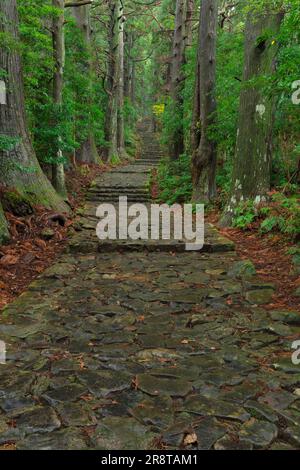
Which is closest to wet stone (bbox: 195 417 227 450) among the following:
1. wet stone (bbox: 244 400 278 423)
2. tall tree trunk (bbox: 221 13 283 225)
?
wet stone (bbox: 244 400 278 423)

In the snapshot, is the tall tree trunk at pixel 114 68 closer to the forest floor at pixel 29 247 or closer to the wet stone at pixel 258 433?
the forest floor at pixel 29 247

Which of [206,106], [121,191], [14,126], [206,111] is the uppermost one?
[206,106]

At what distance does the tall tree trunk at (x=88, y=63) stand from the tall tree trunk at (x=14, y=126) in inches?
271

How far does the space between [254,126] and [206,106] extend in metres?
2.60

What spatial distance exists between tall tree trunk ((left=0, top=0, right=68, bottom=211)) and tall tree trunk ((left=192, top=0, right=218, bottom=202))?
13.5 ft

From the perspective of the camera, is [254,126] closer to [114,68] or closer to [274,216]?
[274,216]

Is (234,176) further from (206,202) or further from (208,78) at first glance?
(208,78)

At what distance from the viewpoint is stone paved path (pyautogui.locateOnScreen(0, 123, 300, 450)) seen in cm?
252

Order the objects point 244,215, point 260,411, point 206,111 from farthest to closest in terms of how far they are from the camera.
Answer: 1. point 206,111
2. point 244,215
3. point 260,411

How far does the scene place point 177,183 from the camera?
42.9ft

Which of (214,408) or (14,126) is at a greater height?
(14,126)

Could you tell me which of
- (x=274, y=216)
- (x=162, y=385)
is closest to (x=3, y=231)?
(x=162, y=385)

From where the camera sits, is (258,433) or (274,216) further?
(274,216)

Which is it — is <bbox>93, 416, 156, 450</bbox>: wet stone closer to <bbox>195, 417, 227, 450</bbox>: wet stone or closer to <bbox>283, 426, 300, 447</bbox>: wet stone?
<bbox>195, 417, 227, 450</bbox>: wet stone
